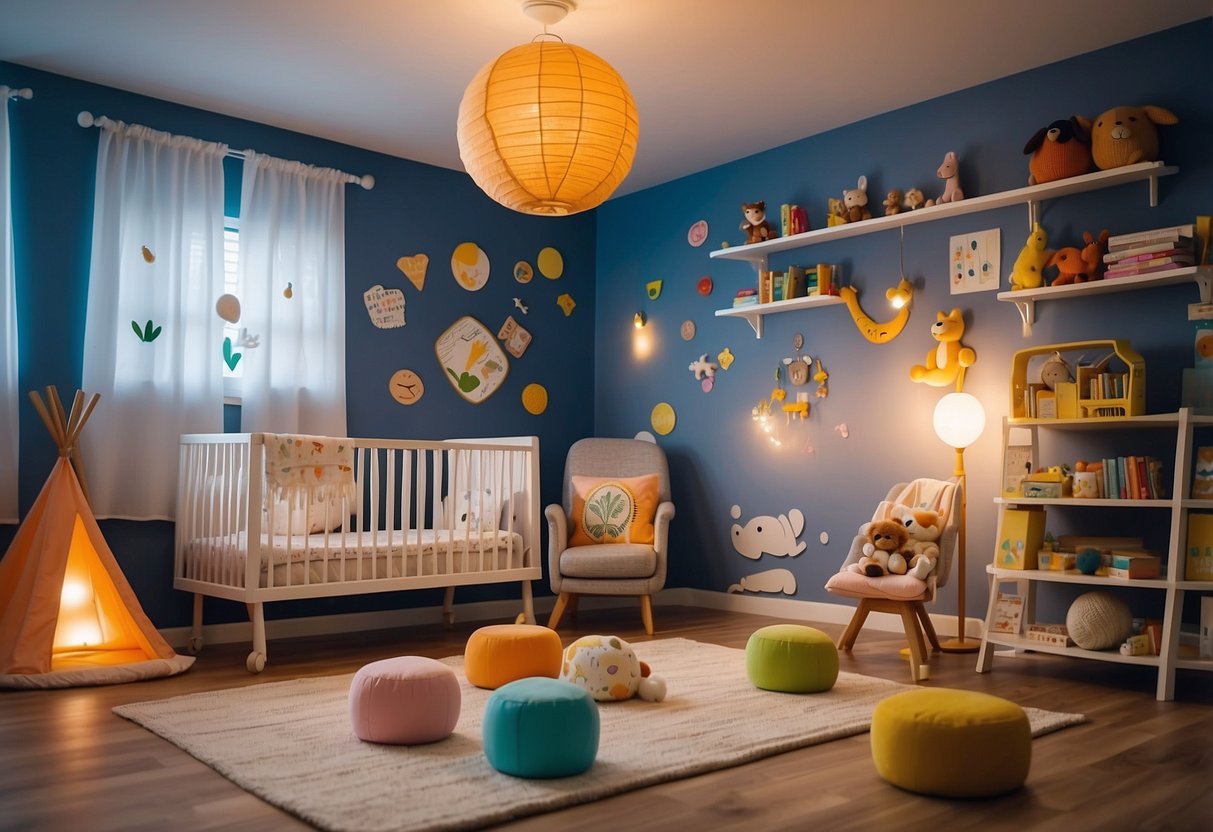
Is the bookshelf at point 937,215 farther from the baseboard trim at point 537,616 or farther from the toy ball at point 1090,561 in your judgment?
the baseboard trim at point 537,616

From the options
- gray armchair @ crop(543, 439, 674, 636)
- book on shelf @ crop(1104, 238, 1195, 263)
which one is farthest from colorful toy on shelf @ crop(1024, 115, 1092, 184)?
gray armchair @ crop(543, 439, 674, 636)

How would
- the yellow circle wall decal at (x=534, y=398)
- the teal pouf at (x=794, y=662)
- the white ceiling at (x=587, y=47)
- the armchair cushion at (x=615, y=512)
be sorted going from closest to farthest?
the teal pouf at (x=794, y=662) → the white ceiling at (x=587, y=47) → the armchair cushion at (x=615, y=512) → the yellow circle wall decal at (x=534, y=398)

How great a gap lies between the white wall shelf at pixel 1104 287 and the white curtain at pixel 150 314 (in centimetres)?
314

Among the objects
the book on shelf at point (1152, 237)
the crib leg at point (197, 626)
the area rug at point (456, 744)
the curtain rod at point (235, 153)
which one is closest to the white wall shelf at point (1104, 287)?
the book on shelf at point (1152, 237)

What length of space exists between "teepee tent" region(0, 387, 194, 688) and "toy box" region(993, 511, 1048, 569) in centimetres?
282

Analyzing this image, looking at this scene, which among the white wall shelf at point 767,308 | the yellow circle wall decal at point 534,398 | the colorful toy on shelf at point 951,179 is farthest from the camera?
the yellow circle wall decal at point 534,398

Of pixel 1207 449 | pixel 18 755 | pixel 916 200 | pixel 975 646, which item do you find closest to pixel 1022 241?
pixel 916 200

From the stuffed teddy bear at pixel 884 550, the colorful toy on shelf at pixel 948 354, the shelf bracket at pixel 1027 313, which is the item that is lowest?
the stuffed teddy bear at pixel 884 550

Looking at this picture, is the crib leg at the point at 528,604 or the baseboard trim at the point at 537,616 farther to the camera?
the crib leg at the point at 528,604

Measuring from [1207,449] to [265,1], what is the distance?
3282 millimetres

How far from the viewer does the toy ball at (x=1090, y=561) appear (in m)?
3.19

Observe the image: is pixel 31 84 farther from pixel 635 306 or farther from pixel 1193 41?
pixel 1193 41

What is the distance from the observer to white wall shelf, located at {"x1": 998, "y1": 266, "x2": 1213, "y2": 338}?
10.8 ft

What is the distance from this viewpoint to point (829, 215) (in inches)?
175
